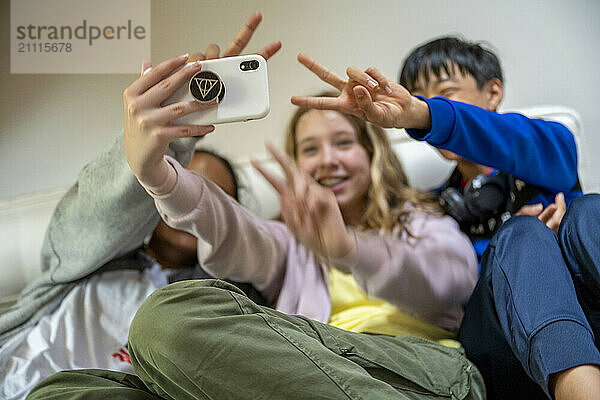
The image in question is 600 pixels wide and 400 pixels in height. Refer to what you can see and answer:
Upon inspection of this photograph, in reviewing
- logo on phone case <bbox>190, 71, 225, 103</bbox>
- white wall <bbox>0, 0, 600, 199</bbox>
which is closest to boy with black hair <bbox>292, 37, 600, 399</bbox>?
logo on phone case <bbox>190, 71, 225, 103</bbox>

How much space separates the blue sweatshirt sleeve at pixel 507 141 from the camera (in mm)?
801

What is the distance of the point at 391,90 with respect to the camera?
30.0 inches

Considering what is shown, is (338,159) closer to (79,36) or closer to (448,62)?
(448,62)

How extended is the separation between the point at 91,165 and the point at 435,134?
18.2 inches

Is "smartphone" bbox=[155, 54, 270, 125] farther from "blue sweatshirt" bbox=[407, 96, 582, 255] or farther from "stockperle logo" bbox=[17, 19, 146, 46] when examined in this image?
"stockperle logo" bbox=[17, 19, 146, 46]

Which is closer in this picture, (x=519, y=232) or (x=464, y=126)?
(x=519, y=232)

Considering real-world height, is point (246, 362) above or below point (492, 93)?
below

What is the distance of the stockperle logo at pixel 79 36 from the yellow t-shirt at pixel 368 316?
492 millimetres

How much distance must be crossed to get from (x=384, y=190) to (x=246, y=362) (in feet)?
1.77

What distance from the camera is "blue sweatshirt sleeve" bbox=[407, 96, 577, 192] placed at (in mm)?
801

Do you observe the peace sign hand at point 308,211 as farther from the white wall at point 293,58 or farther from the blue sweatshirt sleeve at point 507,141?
the white wall at point 293,58

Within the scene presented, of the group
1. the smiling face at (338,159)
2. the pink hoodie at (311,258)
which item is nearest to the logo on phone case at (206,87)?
the pink hoodie at (311,258)

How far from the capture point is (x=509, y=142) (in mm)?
865

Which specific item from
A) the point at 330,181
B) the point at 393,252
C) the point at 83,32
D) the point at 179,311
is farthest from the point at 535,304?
the point at 83,32
